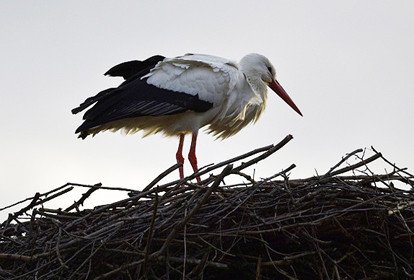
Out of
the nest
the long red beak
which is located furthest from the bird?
the nest

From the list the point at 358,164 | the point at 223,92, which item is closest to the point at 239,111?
the point at 223,92

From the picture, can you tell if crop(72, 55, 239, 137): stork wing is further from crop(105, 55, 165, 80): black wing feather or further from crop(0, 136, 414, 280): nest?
crop(0, 136, 414, 280): nest

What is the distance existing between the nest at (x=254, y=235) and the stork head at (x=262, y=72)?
2918 millimetres

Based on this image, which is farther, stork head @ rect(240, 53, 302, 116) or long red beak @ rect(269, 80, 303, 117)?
long red beak @ rect(269, 80, 303, 117)

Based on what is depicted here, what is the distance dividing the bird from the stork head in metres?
0.07

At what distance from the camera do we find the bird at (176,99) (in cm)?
682

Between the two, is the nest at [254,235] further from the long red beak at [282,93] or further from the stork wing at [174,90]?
the long red beak at [282,93]

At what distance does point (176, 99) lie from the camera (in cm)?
696

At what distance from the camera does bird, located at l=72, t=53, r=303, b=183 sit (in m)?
6.82

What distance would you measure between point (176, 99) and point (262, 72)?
0.88 metres

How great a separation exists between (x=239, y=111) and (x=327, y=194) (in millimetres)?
2787

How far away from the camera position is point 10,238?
4.73m

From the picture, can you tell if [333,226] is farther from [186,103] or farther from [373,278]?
[186,103]

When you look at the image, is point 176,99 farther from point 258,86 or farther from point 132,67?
point 258,86
